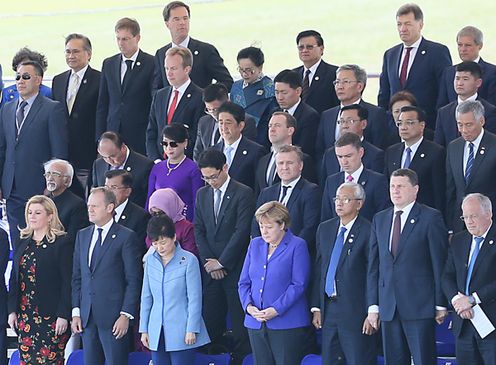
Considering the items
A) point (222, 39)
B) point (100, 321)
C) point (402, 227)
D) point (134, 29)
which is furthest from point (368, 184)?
point (222, 39)

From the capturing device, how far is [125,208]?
10.1 metres

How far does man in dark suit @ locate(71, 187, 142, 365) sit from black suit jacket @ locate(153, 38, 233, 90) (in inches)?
89.3

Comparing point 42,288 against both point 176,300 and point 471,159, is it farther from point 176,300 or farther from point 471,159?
point 471,159

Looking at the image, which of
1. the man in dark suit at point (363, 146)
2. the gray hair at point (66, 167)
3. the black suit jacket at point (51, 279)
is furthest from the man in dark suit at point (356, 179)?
the gray hair at point (66, 167)

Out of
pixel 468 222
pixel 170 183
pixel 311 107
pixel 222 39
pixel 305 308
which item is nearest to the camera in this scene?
pixel 468 222

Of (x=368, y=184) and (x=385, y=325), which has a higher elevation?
(x=368, y=184)

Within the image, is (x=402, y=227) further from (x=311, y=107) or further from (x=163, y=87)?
(x=163, y=87)

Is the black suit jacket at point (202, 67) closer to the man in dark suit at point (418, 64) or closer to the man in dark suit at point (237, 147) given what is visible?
the man in dark suit at point (237, 147)

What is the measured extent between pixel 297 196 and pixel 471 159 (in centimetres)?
141

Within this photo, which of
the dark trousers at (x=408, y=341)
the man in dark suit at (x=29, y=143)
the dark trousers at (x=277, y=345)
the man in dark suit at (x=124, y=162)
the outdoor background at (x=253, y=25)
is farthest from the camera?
the outdoor background at (x=253, y=25)

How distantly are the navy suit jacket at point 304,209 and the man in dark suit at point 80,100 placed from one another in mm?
2634

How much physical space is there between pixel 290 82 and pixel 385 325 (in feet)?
8.95

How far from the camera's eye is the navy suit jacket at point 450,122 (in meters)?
10.2

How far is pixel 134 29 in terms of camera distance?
1156 cm
